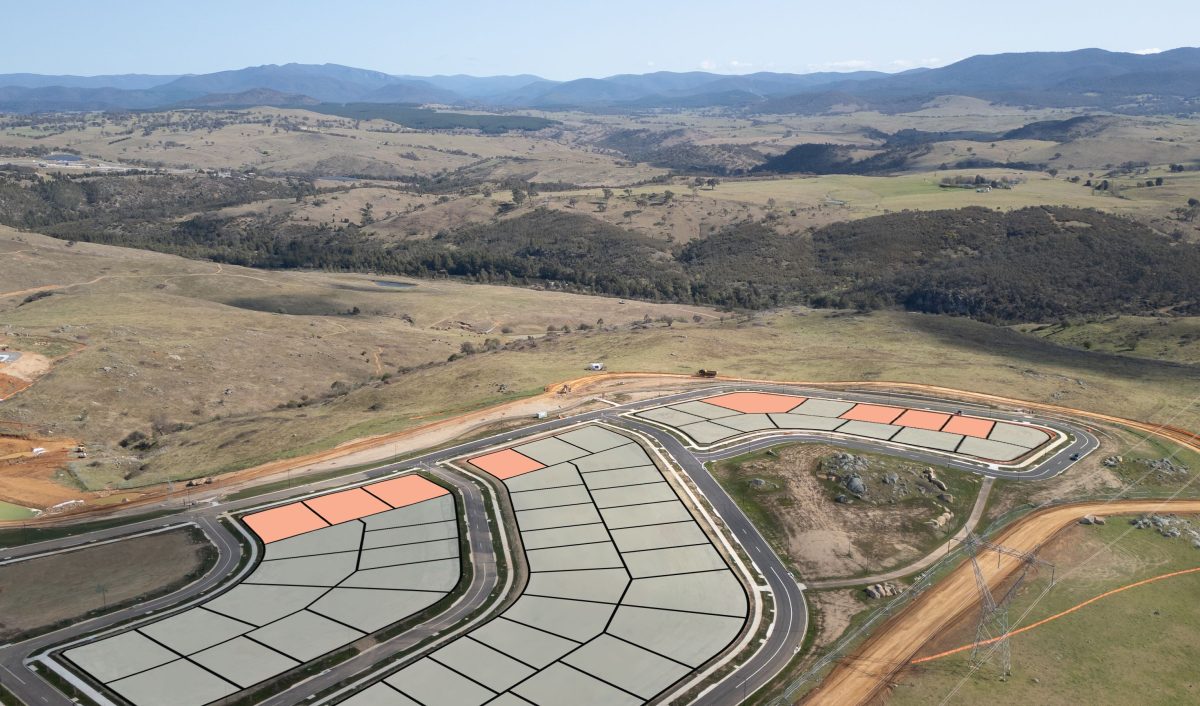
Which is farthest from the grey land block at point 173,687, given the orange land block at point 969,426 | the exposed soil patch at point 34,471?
the orange land block at point 969,426

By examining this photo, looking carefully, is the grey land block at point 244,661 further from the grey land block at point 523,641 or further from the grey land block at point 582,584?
the grey land block at point 582,584

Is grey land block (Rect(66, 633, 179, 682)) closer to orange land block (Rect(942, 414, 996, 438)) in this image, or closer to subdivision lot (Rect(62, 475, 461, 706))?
subdivision lot (Rect(62, 475, 461, 706))

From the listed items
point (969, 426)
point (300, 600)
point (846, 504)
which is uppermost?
point (969, 426)

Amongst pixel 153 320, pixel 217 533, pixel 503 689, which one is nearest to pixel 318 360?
pixel 153 320

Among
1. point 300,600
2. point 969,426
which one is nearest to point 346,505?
point 300,600

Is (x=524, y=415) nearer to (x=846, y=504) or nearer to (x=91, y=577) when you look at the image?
(x=846, y=504)

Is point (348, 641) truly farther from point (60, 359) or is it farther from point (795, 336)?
point (795, 336)
